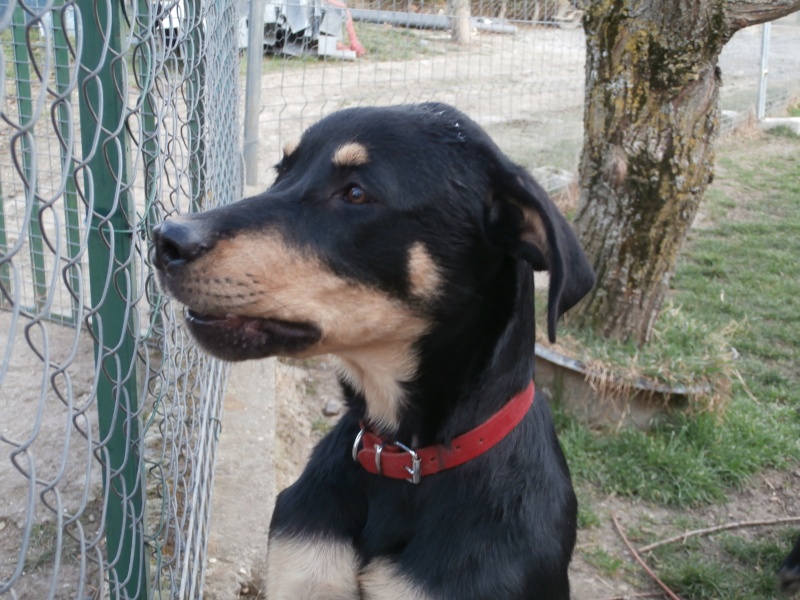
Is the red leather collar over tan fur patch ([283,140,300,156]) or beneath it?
beneath

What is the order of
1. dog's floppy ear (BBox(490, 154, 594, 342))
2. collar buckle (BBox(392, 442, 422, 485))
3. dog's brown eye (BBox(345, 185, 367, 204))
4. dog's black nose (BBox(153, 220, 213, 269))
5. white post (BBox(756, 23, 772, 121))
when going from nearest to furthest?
dog's black nose (BBox(153, 220, 213, 269)) → dog's floppy ear (BBox(490, 154, 594, 342)) → dog's brown eye (BBox(345, 185, 367, 204)) → collar buckle (BBox(392, 442, 422, 485)) → white post (BBox(756, 23, 772, 121))

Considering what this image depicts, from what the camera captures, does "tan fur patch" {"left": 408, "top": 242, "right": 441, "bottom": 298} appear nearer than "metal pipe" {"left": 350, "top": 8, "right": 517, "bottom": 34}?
Yes

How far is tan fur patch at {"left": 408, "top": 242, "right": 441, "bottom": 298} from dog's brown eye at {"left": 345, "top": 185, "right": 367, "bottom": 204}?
0.60 feet

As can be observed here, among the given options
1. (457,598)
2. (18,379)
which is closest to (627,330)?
(457,598)

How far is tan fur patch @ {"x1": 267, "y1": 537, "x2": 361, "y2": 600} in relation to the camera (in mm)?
2410

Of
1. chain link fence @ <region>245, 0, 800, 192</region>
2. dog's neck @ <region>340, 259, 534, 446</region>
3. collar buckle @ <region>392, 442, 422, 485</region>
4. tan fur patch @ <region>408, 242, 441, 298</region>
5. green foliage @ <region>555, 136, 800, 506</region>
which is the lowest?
green foliage @ <region>555, 136, 800, 506</region>

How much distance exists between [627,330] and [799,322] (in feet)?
7.11

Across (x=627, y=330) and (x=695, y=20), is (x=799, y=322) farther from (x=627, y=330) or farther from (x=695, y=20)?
(x=695, y=20)

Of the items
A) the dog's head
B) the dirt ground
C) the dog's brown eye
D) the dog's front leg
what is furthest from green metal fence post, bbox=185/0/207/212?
the dog's front leg

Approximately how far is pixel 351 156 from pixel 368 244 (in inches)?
9.7

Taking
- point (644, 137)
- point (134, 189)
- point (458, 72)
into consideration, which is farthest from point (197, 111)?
point (458, 72)

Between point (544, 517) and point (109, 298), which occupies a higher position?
point (109, 298)

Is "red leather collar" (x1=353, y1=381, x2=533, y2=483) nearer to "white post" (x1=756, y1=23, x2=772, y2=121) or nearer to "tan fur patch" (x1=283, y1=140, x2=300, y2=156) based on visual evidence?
"tan fur patch" (x1=283, y1=140, x2=300, y2=156)

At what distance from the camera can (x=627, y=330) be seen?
190 inches
